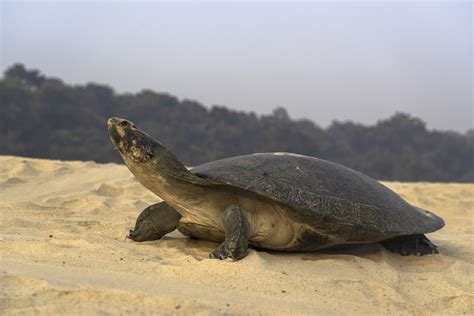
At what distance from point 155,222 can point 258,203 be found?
0.81m

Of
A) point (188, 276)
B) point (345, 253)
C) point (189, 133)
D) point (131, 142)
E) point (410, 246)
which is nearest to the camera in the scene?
point (188, 276)

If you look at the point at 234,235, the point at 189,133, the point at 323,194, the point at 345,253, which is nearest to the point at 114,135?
the point at 234,235

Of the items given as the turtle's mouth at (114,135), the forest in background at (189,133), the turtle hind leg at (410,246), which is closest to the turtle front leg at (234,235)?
the turtle's mouth at (114,135)

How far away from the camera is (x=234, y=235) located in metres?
2.93

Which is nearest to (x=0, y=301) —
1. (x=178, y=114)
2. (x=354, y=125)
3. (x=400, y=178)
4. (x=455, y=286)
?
(x=455, y=286)

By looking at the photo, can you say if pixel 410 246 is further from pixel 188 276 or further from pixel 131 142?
pixel 131 142

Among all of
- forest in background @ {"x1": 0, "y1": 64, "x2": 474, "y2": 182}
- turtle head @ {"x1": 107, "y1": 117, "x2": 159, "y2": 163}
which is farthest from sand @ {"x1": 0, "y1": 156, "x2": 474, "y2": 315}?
forest in background @ {"x1": 0, "y1": 64, "x2": 474, "y2": 182}

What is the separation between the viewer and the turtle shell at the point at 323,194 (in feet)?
10.0

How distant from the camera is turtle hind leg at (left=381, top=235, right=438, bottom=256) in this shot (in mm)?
3689

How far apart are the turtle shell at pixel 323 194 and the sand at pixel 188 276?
243 millimetres

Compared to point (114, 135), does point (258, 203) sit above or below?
below

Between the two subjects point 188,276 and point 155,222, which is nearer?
point 188,276

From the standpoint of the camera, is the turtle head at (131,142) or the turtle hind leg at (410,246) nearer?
the turtle head at (131,142)

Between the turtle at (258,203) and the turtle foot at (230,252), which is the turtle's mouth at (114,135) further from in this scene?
the turtle foot at (230,252)
